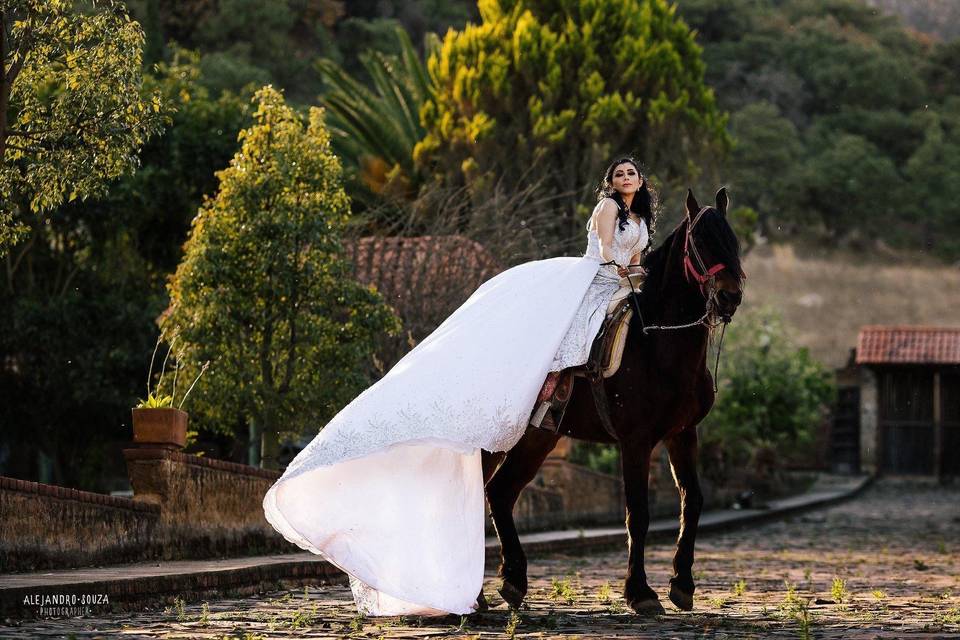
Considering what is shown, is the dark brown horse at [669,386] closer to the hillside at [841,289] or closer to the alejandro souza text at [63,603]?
the alejandro souza text at [63,603]

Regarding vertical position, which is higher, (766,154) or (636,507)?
(766,154)

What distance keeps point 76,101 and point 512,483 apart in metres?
4.66

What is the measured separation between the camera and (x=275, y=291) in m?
17.4

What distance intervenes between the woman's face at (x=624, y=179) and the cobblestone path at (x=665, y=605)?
266 cm

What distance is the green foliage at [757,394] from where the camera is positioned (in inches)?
1444

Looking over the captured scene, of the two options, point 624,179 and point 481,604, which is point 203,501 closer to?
point 481,604

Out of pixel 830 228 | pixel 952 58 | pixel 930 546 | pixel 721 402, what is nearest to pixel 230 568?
pixel 930 546

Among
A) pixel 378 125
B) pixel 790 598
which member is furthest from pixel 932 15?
pixel 790 598

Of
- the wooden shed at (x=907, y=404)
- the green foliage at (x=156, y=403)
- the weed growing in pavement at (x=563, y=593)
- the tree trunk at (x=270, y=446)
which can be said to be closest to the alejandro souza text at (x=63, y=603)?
the weed growing in pavement at (x=563, y=593)

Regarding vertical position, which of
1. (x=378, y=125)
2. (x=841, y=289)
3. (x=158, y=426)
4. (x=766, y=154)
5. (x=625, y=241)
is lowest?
(x=158, y=426)

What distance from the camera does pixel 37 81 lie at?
38.9 feet

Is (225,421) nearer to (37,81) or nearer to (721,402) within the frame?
(37,81)

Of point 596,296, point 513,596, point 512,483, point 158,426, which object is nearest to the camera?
point 513,596

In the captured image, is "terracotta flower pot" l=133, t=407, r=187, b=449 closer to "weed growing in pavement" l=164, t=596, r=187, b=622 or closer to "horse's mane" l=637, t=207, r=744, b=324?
"weed growing in pavement" l=164, t=596, r=187, b=622
